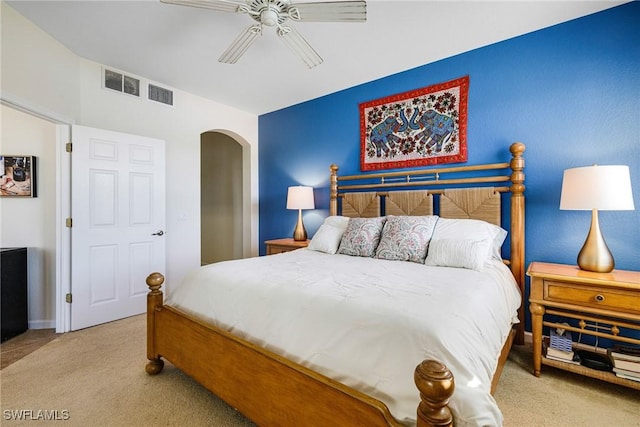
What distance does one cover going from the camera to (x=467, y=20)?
224 centimetres

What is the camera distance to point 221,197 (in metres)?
5.44

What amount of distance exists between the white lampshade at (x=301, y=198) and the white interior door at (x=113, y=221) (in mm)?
1535

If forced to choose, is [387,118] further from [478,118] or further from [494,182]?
[494,182]

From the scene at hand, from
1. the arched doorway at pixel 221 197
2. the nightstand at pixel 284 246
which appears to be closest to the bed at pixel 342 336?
the nightstand at pixel 284 246

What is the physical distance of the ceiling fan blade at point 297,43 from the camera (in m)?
1.96

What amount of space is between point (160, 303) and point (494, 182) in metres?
2.91

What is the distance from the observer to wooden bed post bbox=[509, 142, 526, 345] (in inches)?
92.6

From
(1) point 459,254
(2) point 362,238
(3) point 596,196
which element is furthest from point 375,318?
(3) point 596,196

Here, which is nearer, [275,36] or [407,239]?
[407,239]

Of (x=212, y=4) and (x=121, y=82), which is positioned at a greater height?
(x=121, y=82)

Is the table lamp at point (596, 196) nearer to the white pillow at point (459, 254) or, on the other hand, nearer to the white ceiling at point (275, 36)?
the white pillow at point (459, 254)

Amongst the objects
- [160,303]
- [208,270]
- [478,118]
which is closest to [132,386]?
[160,303]

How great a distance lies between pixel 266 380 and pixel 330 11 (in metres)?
2.06
